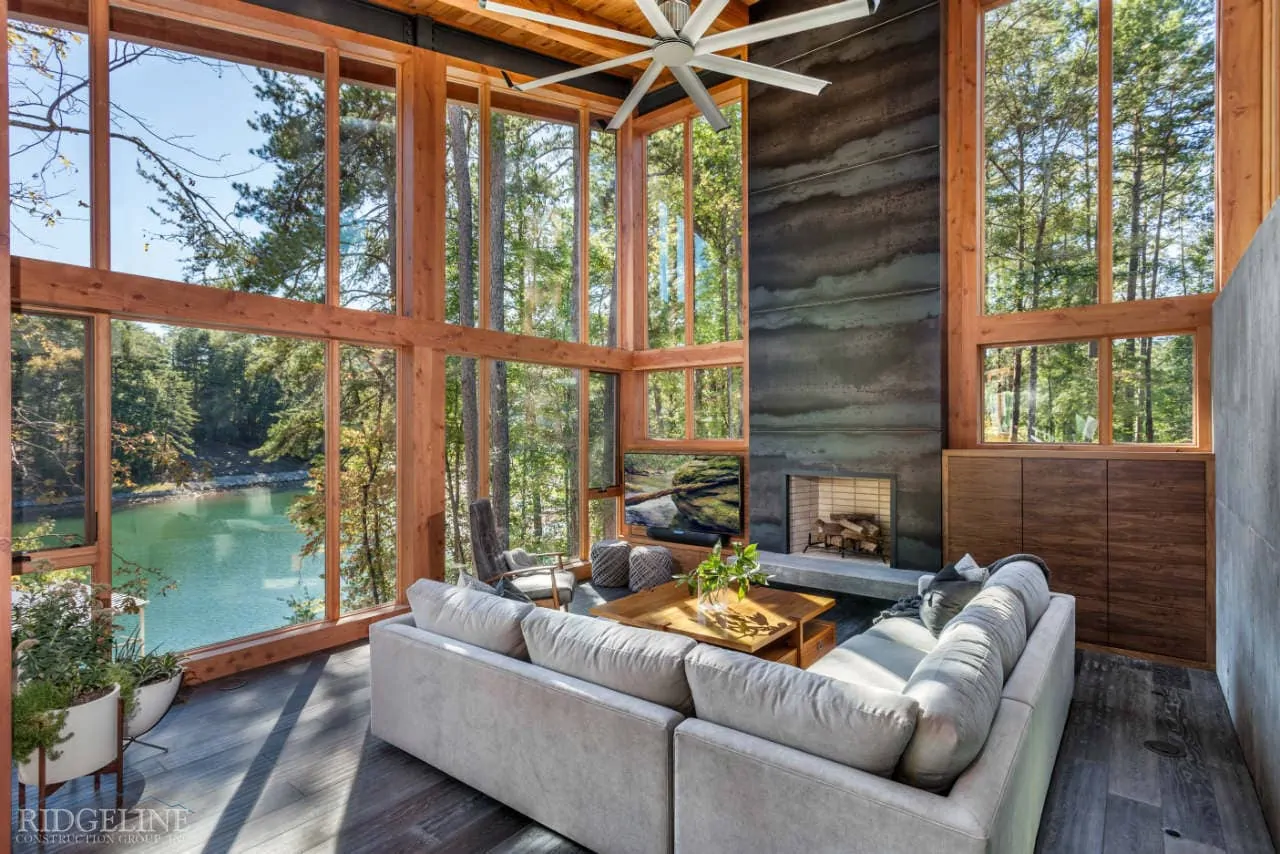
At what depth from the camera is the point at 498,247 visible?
19.4 feet

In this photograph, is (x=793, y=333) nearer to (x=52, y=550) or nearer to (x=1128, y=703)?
(x=1128, y=703)

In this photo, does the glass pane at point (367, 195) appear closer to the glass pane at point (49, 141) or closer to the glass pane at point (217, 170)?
the glass pane at point (217, 170)

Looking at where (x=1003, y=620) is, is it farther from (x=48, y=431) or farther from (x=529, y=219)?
(x=529, y=219)

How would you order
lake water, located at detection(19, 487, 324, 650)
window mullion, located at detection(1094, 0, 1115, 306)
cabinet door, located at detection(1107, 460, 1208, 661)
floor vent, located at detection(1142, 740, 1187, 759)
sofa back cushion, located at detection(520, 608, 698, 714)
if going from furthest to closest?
window mullion, located at detection(1094, 0, 1115, 306), cabinet door, located at detection(1107, 460, 1208, 661), lake water, located at detection(19, 487, 324, 650), floor vent, located at detection(1142, 740, 1187, 759), sofa back cushion, located at detection(520, 608, 698, 714)

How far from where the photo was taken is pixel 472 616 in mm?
2715

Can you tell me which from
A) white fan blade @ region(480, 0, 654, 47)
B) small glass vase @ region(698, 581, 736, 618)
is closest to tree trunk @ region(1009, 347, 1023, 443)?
small glass vase @ region(698, 581, 736, 618)

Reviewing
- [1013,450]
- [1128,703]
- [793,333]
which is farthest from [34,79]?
[1128,703]

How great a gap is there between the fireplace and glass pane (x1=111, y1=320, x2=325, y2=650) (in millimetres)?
4022

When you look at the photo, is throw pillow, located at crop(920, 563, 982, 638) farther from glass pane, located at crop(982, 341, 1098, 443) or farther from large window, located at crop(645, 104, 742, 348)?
large window, located at crop(645, 104, 742, 348)

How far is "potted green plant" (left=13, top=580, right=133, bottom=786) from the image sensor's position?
2.36 meters

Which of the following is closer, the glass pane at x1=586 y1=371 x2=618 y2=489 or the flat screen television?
the flat screen television

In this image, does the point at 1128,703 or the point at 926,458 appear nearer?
the point at 1128,703

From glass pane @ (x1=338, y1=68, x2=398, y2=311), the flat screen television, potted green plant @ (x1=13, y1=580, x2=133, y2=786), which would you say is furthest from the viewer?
the flat screen television

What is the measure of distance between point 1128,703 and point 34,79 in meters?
7.15
